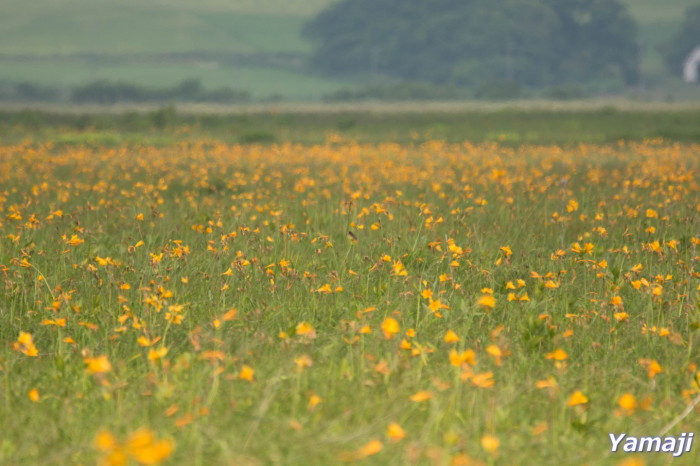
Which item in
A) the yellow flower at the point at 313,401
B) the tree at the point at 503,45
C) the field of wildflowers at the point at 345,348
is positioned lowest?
the field of wildflowers at the point at 345,348

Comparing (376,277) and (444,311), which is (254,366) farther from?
(376,277)

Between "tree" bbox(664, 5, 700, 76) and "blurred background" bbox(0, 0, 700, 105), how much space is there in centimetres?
14

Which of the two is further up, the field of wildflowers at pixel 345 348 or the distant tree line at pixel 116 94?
the field of wildflowers at pixel 345 348

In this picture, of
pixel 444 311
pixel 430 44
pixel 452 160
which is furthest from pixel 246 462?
pixel 430 44

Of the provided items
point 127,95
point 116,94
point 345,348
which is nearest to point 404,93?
point 127,95

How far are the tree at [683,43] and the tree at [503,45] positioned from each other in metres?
4.70

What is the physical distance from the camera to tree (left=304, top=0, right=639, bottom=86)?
93.0 meters

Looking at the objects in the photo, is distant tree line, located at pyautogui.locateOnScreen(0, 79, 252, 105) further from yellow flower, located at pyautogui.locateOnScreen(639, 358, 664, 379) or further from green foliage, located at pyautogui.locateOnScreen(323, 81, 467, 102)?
yellow flower, located at pyautogui.locateOnScreen(639, 358, 664, 379)

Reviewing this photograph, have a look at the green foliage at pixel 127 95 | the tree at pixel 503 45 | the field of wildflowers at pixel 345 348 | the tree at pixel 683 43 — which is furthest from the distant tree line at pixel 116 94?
the tree at pixel 683 43

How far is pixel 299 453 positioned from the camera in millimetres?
2873

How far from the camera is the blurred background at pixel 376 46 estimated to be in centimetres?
8731

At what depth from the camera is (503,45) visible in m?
93.9

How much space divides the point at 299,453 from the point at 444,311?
5.52 feet

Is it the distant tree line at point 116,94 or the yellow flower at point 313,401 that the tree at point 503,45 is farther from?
the yellow flower at point 313,401
